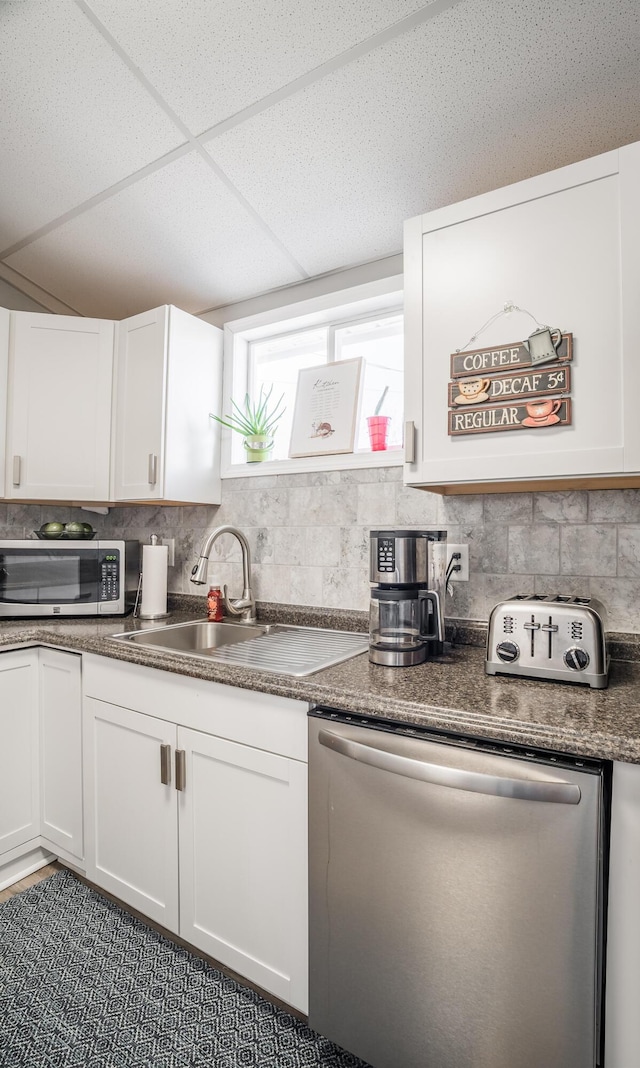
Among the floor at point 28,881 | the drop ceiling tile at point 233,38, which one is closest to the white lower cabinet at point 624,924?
the drop ceiling tile at point 233,38

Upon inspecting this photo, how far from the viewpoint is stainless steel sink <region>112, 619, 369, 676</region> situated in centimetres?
147

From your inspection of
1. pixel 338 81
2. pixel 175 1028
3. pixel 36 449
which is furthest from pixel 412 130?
pixel 175 1028

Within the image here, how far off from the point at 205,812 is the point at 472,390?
134cm

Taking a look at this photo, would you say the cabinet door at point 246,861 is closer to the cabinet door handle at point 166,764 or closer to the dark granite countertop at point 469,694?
the cabinet door handle at point 166,764

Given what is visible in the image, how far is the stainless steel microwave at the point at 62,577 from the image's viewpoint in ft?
7.14

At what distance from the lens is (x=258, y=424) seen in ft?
7.62

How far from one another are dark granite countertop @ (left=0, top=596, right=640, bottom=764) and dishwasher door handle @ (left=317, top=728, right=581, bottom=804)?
0.22 feet

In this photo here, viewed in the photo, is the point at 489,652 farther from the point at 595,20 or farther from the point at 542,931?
the point at 595,20

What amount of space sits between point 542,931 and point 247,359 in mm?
2291

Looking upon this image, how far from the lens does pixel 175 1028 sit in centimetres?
135

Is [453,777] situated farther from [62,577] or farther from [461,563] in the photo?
[62,577]

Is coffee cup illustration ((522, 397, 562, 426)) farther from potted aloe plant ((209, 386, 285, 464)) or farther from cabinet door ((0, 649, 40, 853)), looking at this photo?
cabinet door ((0, 649, 40, 853))

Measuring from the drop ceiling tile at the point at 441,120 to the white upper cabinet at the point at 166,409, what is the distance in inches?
23.9

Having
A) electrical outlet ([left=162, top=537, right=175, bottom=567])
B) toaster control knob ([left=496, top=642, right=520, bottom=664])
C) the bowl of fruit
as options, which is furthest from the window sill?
toaster control knob ([left=496, top=642, right=520, bottom=664])
